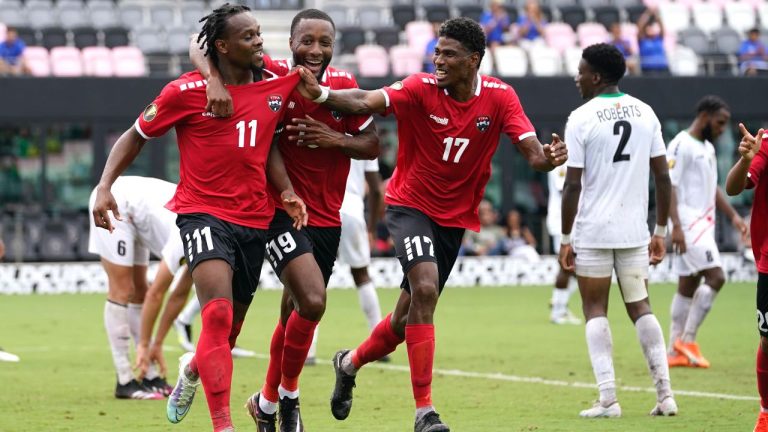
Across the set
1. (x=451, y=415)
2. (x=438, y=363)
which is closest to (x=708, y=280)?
(x=438, y=363)

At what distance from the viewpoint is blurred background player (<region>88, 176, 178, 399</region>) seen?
10.6m

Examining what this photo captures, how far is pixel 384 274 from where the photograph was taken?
82.6 ft

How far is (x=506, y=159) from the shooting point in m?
28.4

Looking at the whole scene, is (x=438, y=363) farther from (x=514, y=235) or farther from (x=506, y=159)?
(x=506, y=159)

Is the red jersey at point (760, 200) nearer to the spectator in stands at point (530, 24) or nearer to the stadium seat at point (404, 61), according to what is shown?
the stadium seat at point (404, 61)

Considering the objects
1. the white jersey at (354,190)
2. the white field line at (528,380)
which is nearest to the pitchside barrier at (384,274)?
the white jersey at (354,190)

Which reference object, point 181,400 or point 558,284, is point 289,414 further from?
point 558,284

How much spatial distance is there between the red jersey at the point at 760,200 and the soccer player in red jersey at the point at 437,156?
1240mm

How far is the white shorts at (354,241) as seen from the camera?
13.2 metres

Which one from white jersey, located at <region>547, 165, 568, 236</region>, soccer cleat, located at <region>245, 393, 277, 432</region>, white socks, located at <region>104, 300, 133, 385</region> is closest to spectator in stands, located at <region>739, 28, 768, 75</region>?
white jersey, located at <region>547, 165, 568, 236</region>

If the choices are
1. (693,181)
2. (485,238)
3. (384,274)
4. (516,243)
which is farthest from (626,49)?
(693,181)

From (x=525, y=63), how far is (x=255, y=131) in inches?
802

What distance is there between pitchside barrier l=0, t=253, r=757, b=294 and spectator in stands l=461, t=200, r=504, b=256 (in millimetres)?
406

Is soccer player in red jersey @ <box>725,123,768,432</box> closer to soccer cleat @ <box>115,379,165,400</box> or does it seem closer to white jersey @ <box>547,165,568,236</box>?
soccer cleat @ <box>115,379,165,400</box>
